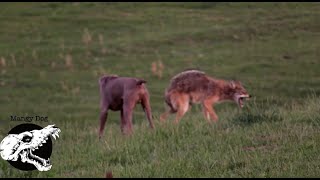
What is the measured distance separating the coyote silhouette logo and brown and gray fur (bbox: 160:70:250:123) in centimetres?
748

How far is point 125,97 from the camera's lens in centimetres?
1216

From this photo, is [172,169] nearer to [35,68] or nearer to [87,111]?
[87,111]

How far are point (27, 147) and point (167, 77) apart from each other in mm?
17668

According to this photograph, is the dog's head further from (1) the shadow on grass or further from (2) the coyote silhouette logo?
(2) the coyote silhouette logo

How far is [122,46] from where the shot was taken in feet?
99.1

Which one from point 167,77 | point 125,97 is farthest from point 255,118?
point 167,77

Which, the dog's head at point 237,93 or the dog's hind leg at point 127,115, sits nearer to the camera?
the dog's hind leg at point 127,115

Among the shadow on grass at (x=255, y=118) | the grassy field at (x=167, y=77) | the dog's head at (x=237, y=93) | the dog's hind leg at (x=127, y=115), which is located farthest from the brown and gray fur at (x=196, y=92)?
the shadow on grass at (x=255, y=118)

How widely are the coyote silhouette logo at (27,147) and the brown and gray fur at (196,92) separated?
7.48 meters

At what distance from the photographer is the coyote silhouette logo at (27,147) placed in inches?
303

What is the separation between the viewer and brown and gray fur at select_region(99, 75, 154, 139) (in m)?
12.1

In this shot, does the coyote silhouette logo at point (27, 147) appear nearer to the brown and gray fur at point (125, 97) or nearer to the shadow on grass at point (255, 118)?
the brown and gray fur at point (125, 97)

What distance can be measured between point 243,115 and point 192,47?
18.8m

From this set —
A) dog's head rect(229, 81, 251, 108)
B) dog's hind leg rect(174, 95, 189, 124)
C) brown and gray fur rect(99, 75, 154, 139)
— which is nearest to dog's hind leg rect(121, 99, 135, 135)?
brown and gray fur rect(99, 75, 154, 139)
